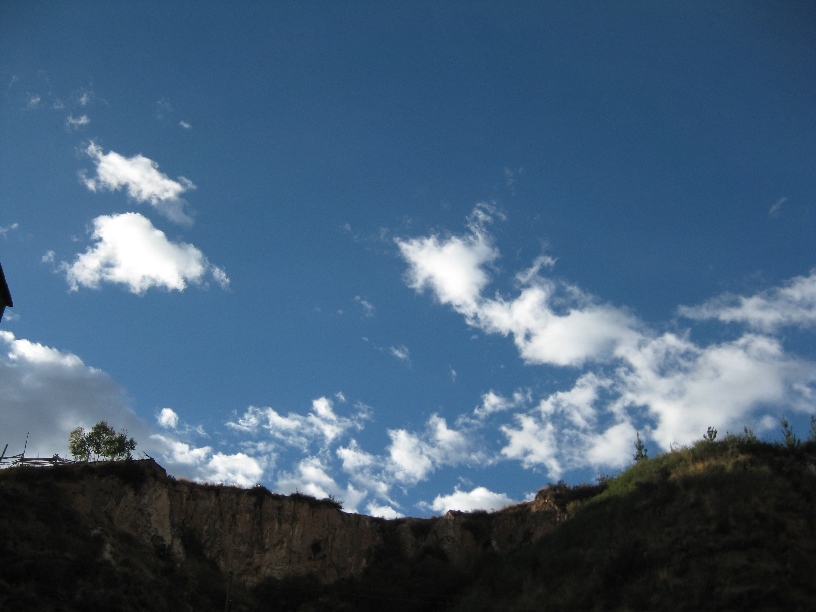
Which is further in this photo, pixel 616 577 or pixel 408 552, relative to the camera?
pixel 408 552

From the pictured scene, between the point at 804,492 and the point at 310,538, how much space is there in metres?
27.1

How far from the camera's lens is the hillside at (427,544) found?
1186 inches

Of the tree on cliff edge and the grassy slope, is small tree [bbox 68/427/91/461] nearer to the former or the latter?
the tree on cliff edge

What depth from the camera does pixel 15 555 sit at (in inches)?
1183

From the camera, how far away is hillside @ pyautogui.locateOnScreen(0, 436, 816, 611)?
30.1 meters

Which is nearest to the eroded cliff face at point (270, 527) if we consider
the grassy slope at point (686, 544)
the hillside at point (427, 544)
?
the hillside at point (427, 544)

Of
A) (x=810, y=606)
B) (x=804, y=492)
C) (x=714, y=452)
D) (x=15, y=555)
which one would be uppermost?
(x=714, y=452)

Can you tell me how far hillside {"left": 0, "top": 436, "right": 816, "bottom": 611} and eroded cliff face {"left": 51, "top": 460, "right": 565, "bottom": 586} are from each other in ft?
0.28

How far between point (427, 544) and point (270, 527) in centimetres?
987

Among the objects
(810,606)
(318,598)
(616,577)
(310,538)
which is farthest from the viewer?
(310,538)

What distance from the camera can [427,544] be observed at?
47.0m

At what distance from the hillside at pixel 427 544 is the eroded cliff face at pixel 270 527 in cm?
9

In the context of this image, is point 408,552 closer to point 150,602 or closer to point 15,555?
point 150,602

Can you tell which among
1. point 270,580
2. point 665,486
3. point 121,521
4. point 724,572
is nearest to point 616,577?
point 724,572
